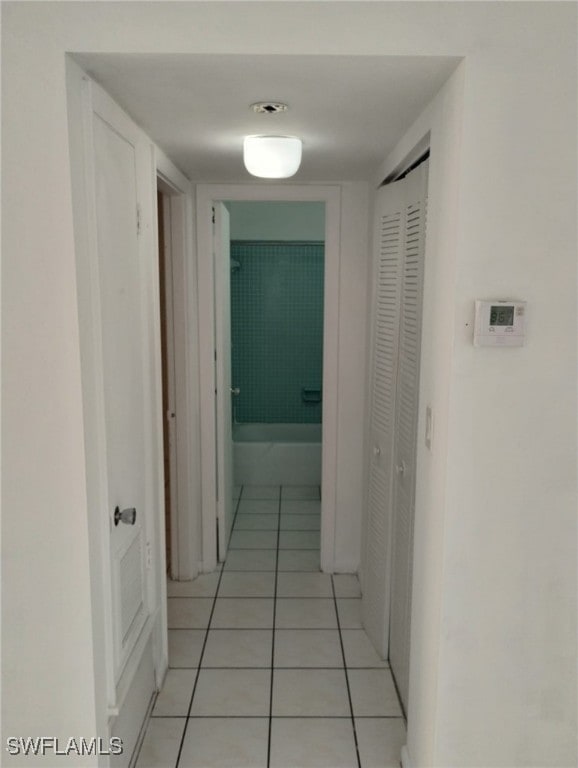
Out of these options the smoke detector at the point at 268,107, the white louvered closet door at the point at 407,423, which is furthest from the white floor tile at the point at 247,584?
the smoke detector at the point at 268,107

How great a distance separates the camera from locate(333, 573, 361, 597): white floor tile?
3129 mm

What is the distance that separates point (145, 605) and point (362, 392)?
5.12ft

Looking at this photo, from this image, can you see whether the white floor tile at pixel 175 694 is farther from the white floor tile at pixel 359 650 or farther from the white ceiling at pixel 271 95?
the white ceiling at pixel 271 95

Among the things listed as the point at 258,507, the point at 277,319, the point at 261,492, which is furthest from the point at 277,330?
the point at 258,507

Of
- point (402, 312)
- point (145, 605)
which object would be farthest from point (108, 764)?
point (402, 312)

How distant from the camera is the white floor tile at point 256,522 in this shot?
3939 millimetres

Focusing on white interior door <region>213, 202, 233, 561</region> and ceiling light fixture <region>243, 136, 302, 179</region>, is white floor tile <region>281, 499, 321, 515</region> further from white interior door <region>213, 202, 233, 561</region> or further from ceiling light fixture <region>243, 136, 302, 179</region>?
ceiling light fixture <region>243, 136, 302, 179</region>

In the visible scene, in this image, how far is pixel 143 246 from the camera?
6.81 ft

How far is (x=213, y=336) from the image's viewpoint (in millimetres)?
3191

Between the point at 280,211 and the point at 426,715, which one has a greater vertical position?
the point at 280,211

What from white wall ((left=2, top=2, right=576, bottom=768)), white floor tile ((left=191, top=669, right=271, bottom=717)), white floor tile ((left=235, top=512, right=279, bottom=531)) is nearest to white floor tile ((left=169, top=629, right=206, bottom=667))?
white floor tile ((left=191, top=669, right=271, bottom=717))

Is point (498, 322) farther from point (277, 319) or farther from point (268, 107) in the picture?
point (277, 319)

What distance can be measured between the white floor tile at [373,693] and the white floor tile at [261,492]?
2080 mm

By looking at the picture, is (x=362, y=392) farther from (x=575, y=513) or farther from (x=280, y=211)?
(x=280, y=211)
